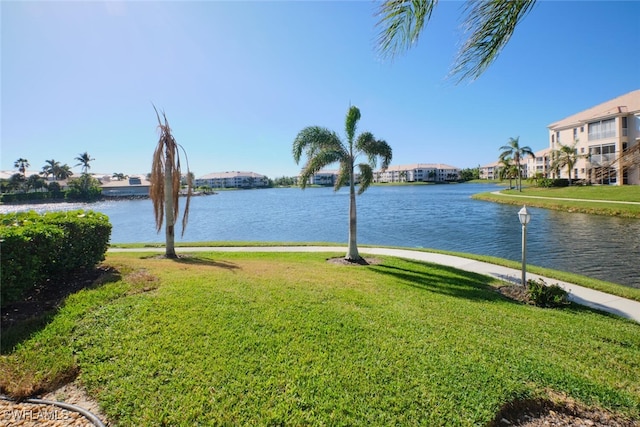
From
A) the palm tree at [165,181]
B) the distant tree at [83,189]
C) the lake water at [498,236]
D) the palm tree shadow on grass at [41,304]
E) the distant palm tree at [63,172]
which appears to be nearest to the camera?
the palm tree shadow on grass at [41,304]

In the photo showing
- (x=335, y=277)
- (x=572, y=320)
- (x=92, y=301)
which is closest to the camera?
Result: (x=92, y=301)

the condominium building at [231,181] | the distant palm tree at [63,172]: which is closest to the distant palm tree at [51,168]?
the distant palm tree at [63,172]

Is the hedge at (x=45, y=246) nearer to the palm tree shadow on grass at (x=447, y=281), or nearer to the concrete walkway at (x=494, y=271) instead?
the concrete walkway at (x=494, y=271)

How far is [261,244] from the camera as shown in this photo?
15.9 m

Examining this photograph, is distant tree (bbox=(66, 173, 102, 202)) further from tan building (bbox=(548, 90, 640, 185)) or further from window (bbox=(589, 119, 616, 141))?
window (bbox=(589, 119, 616, 141))

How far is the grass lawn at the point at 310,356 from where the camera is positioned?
336cm

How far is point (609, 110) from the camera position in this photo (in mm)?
36562

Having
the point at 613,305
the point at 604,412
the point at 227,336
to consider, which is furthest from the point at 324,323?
the point at 613,305

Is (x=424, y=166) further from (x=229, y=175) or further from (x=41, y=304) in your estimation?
(x=41, y=304)

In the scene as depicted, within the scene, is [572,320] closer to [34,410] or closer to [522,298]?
[522,298]

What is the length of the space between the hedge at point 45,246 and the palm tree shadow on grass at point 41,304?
224 millimetres

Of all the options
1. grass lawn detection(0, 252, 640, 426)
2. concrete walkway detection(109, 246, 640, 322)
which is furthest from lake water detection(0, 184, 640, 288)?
grass lawn detection(0, 252, 640, 426)

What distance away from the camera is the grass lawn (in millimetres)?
3359

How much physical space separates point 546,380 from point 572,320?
10.7ft
